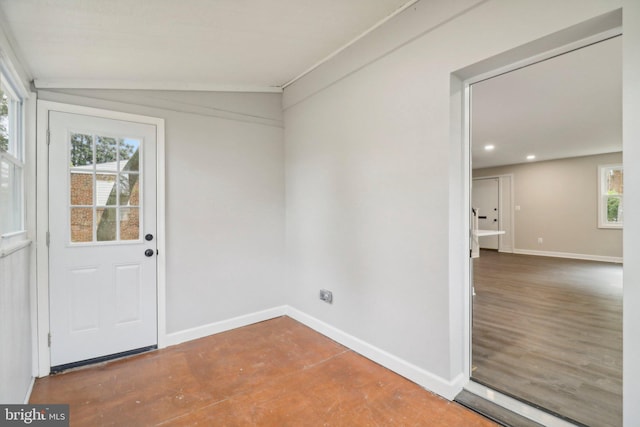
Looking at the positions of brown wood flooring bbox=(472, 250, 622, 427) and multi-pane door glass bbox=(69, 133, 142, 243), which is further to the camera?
multi-pane door glass bbox=(69, 133, 142, 243)

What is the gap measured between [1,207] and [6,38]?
0.93 m

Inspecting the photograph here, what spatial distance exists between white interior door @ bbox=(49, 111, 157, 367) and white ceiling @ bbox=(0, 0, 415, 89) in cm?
45

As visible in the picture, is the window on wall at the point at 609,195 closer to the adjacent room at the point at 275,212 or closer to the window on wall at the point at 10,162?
the adjacent room at the point at 275,212

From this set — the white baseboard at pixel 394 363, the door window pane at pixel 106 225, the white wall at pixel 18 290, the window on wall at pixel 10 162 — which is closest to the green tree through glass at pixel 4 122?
the window on wall at pixel 10 162

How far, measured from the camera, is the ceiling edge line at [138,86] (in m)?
2.31

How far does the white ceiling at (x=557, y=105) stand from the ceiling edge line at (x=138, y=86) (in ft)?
7.97

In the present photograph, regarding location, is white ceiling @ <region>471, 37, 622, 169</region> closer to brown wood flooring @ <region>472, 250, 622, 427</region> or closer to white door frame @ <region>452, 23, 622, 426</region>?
white door frame @ <region>452, 23, 622, 426</region>

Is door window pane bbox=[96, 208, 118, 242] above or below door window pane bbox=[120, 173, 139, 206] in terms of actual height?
below

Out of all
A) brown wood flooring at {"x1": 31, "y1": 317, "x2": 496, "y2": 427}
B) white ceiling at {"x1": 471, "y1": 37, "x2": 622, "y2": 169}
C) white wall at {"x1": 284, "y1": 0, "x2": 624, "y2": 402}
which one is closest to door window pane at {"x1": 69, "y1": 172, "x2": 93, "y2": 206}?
brown wood flooring at {"x1": 31, "y1": 317, "x2": 496, "y2": 427}

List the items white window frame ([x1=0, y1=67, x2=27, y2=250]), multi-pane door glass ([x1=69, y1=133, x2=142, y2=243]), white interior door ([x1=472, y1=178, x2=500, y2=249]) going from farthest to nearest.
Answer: white interior door ([x1=472, y1=178, x2=500, y2=249]), multi-pane door glass ([x1=69, y1=133, x2=142, y2=243]), white window frame ([x1=0, y1=67, x2=27, y2=250])

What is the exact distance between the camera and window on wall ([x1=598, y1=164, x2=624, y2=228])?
6469 mm

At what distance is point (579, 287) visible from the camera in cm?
455

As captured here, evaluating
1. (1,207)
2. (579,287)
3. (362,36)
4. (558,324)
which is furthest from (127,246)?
(579,287)

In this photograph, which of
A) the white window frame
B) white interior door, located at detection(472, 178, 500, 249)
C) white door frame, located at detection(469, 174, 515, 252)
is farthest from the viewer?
white interior door, located at detection(472, 178, 500, 249)
